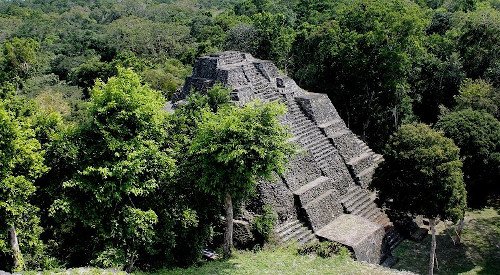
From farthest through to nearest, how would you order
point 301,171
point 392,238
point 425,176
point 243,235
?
1. point 392,238
2. point 301,171
3. point 425,176
4. point 243,235

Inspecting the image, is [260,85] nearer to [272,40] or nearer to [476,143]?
[476,143]

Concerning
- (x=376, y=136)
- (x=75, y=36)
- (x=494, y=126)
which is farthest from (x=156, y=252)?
(x=75, y=36)

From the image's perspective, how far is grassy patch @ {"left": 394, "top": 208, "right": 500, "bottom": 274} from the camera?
1577 centimetres

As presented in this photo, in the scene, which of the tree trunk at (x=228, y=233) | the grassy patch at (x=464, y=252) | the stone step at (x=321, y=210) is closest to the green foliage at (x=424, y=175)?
the grassy patch at (x=464, y=252)

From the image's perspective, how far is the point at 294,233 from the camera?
50.5 feet

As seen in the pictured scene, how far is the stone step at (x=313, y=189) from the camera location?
52.9ft

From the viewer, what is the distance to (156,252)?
12609 mm

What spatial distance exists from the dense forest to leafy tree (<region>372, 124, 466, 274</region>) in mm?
877

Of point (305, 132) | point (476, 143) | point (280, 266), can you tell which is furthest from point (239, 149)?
point (476, 143)

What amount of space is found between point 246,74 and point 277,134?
25.1ft

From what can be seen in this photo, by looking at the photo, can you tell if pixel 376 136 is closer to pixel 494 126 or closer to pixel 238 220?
pixel 494 126

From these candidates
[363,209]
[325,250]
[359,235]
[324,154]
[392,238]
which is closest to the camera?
[325,250]

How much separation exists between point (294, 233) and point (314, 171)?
10.0ft

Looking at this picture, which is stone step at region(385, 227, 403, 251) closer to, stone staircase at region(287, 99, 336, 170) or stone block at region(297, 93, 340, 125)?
stone staircase at region(287, 99, 336, 170)
